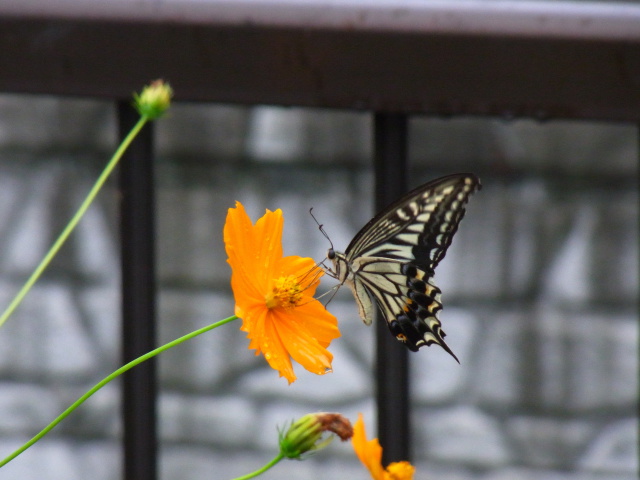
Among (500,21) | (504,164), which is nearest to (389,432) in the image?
(504,164)

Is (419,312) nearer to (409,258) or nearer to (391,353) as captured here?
(409,258)

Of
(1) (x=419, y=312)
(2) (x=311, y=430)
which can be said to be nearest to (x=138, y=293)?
(1) (x=419, y=312)

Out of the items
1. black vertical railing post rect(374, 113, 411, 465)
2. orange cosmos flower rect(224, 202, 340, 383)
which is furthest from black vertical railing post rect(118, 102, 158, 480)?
orange cosmos flower rect(224, 202, 340, 383)

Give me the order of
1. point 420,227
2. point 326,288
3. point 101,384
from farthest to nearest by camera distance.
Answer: point 326,288
point 420,227
point 101,384

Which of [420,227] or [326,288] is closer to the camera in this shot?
[420,227]

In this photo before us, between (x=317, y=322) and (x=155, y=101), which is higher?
(x=155, y=101)

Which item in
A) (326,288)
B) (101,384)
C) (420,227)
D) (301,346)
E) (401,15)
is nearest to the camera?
(101,384)
